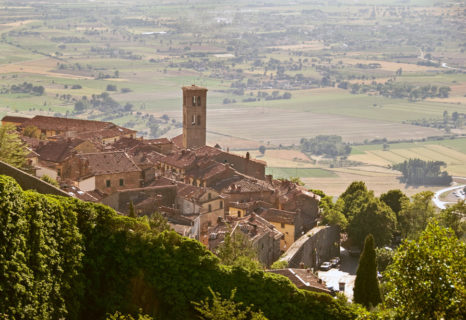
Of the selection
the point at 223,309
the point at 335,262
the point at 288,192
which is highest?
the point at 223,309

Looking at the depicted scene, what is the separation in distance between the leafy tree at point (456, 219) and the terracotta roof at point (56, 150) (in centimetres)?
2052

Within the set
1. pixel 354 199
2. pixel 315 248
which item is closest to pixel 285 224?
pixel 315 248

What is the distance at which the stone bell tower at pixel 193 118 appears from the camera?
2653 inches

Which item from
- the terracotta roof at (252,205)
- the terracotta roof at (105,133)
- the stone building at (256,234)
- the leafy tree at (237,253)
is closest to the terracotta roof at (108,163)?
the terracotta roof at (252,205)

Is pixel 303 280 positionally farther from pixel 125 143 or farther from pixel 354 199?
pixel 125 143

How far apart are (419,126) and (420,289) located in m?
167

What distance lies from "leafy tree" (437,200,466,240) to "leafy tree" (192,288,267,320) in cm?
2781

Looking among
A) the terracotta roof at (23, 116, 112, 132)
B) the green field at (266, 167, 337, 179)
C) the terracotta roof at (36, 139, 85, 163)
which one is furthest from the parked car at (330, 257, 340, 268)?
the green field at (266, 167, 337, 179)

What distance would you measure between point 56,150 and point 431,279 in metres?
34.0

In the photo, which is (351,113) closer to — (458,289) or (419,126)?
(419,126)

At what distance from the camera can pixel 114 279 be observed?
64.6 ft

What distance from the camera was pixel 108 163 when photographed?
44469mm

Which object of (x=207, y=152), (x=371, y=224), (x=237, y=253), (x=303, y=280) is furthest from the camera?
(x=207, y=152)

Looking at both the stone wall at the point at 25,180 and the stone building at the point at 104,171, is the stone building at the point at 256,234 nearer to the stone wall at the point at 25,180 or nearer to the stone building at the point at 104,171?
the stone building at the point at 104,171
